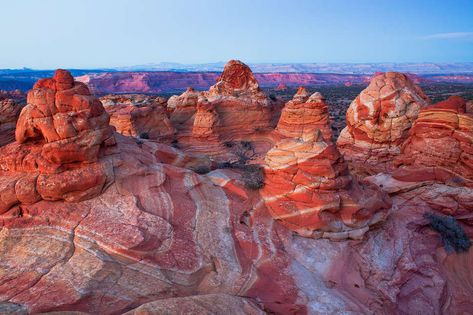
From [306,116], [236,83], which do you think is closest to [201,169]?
[306,116]

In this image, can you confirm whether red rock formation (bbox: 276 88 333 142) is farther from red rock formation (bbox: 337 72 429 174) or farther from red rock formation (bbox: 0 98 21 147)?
red rock formation (bbox: 0 98 21 147)

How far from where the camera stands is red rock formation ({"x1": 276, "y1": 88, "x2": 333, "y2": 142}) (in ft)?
79.3

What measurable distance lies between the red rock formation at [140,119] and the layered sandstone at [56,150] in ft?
44.1

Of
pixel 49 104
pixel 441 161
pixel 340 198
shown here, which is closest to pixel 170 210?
pixel 49 104

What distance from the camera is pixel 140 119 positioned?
23062 millimetres

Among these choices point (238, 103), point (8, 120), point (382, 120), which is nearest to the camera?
point (8, 120)

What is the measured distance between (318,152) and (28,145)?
27.1 ft

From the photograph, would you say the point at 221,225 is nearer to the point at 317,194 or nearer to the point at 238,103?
the point at 317,194

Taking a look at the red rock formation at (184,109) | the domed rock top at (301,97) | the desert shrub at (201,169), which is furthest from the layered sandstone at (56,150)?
the domed rock top at (301,97)

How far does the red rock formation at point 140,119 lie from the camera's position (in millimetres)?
22156

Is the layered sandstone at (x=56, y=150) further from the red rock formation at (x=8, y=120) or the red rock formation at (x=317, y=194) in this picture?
the red rock formation at (x=8, y=120)

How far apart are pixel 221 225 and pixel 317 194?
3045mm

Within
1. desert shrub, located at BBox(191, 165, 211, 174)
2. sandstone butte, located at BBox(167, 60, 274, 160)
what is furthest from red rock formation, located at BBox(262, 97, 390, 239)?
sandstone butte, located at BBox(167, 60, 274, 160)

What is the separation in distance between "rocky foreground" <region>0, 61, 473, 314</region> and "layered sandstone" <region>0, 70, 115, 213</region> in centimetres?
4
